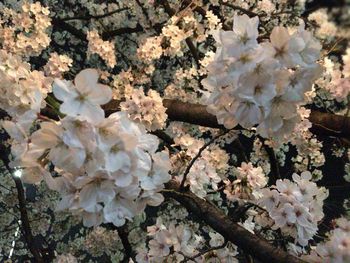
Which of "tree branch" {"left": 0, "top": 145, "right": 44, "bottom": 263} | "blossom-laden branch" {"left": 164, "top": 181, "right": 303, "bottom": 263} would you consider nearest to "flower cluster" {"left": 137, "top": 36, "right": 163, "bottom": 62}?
"tree branch" {"left": 0, "top": 145, "right": 44, "bottom": 263}

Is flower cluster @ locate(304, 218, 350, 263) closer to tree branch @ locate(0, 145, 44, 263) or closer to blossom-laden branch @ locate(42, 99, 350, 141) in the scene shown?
blossom-laden branch @ locate(42, 99, 350, 141)

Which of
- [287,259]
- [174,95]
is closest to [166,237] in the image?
[287,259]

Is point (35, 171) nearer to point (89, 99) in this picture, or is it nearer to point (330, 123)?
point (89, 99)

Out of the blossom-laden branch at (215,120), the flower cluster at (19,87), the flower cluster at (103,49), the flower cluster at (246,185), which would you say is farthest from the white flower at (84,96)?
the flower cluster at (103,49)

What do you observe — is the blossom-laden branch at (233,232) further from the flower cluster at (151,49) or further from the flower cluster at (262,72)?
the flower cluster at (151,49)

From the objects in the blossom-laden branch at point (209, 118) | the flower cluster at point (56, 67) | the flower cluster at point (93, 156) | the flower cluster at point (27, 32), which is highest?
the flower cluster at point (27, 32)
